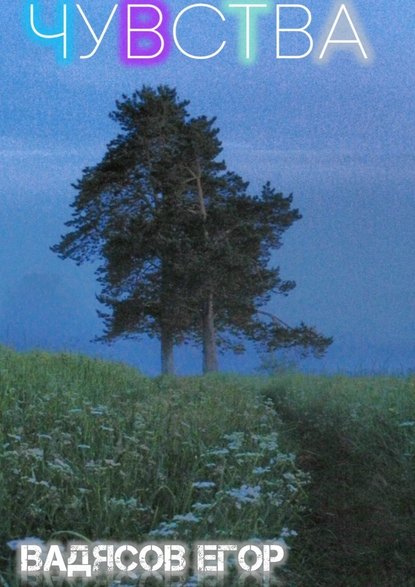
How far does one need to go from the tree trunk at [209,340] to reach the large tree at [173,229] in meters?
0.03

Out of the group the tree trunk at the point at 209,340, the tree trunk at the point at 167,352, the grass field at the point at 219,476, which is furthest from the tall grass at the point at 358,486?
the tree trunk at the point at 167,352

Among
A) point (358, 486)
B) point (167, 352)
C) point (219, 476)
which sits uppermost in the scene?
point (167, 352)

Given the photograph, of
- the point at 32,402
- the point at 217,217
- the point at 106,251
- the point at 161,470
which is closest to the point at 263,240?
the point at 217,217

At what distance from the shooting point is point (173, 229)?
25188mm

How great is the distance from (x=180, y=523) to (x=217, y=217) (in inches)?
799

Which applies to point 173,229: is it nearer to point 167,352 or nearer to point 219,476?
point 167,352

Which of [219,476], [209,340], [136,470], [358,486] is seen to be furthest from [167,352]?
[136,470]

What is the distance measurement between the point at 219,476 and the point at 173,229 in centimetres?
1877

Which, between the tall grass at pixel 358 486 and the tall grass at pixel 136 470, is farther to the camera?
the tall grass at pixel 358 486

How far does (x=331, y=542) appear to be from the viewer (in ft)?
20.1

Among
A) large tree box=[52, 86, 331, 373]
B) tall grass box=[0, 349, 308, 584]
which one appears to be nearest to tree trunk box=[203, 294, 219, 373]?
large tree box=[52, 86, 331, 373]

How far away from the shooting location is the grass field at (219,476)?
217 inches

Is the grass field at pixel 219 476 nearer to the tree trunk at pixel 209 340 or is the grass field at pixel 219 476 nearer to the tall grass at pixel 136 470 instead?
the tall grass at pixel 136 470

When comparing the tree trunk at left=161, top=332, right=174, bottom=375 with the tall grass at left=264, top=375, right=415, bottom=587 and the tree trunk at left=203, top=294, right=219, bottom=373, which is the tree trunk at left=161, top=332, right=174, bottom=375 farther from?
the tall grass at left=264, top=375, right=415, bottom=587
